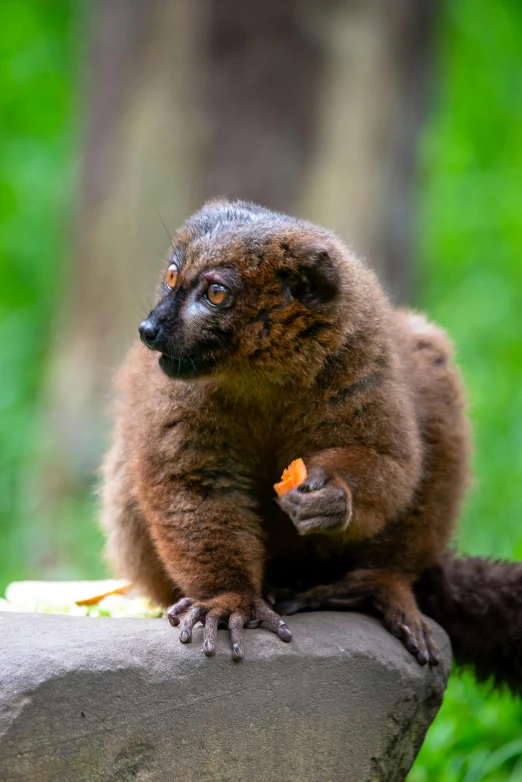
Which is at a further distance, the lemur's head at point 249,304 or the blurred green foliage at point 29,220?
the blurred green foliage at point 29,220

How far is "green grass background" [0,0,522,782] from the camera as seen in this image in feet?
26.0

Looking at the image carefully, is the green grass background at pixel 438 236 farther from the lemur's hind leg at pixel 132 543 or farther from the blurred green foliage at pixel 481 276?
the lemur's hind leg at pixel 132 543

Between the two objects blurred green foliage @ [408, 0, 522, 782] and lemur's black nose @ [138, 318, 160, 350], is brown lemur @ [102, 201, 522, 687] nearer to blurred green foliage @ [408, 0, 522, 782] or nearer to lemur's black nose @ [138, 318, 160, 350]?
lemur's black nose @ [138, 318, 160, 350]

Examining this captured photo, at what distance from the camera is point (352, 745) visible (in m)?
3.50

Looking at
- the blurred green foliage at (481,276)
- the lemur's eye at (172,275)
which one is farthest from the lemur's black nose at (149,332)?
the blurred green foliage at (481,276)

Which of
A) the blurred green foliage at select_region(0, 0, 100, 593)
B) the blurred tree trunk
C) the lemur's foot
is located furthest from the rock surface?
the blurred tree trunk

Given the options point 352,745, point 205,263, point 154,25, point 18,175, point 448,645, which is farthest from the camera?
point 18,175

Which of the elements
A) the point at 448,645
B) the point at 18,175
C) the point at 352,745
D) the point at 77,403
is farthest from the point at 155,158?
the point at 352,745

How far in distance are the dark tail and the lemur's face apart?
1.16 m

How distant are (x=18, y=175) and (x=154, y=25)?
4.11m

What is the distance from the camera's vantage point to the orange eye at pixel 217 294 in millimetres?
→ 3826

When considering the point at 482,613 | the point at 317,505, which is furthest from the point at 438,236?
A: the point at 317,505

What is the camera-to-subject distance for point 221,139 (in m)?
7.95

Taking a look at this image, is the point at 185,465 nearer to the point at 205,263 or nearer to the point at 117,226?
the point at 205,263
